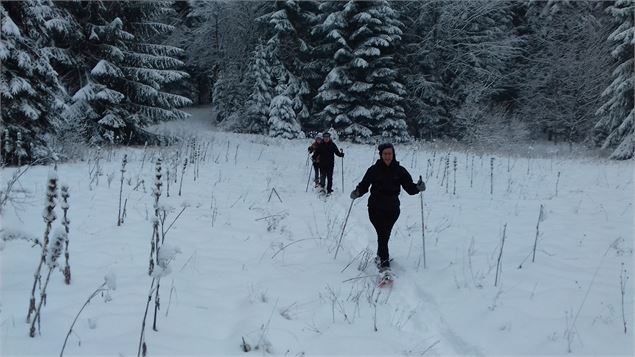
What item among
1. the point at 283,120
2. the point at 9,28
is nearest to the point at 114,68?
the point at 9,28

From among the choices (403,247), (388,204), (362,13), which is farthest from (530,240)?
(362,13)

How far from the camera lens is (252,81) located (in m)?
32.8

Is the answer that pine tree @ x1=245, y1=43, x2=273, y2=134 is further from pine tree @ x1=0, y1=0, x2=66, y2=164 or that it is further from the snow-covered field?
the snow-covered field

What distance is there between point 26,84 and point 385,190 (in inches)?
377

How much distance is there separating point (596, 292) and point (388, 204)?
2632mm

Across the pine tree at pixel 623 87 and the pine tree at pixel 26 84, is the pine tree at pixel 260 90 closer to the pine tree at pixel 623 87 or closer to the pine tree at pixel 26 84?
the pine tree at pixel 26 84

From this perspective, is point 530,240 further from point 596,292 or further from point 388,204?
point 388,204

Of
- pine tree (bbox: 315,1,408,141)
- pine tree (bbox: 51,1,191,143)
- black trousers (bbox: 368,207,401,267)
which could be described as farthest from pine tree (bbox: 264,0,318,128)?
black trousers (bbox: 368,207,401,267)

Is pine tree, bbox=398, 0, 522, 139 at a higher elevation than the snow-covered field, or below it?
higher

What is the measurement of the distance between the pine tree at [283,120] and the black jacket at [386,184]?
21060mm

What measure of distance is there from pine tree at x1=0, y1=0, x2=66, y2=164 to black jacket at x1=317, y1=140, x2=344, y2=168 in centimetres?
676

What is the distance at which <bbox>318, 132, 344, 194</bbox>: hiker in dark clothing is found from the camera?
11844 millimetres

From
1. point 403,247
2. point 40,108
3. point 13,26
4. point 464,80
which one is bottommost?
point 403,247

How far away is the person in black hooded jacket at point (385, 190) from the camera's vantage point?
6395 mm
